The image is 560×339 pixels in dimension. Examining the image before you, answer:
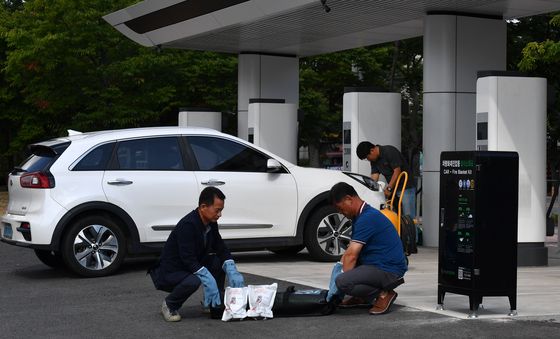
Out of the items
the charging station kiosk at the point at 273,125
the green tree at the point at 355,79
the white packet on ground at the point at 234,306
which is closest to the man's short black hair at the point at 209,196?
the white packet on ground at the point at 234,306

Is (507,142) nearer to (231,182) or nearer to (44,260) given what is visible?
(231,182)

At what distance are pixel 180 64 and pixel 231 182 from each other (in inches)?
756

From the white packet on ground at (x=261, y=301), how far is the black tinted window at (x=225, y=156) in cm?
394

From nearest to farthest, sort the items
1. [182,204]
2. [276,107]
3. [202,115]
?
[182,204], [276,107], [202,115]

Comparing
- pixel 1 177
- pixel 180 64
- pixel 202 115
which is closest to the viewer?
pixel 202 115

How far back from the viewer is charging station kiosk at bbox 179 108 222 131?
69.9 feet

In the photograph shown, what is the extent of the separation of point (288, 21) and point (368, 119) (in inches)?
87.5

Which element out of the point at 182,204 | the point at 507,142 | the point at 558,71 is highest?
the point at 558,71

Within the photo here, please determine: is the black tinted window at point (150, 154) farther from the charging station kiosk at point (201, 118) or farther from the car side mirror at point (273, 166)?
the charging station kiosk at point (201, 118)

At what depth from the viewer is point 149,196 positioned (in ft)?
39.0

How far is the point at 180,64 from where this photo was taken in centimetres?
3112

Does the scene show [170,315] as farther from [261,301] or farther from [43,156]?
[43,156]

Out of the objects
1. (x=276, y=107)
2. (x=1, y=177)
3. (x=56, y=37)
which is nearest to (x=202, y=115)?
(x=276, y=107)

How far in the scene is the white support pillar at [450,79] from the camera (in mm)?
15000
